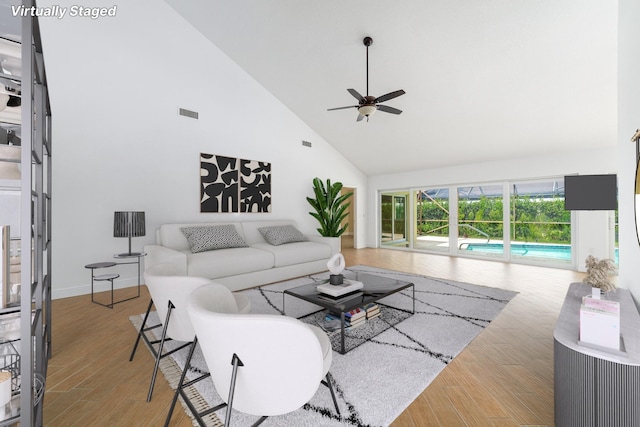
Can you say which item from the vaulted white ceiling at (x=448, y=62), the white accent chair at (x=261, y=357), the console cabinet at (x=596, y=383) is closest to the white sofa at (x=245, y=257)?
the white accent chair at (x=261, y=357)

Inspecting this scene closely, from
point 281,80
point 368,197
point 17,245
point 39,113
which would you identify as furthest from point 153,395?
point 368,197

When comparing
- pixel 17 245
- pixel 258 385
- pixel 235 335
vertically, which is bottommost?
pixel 258 385

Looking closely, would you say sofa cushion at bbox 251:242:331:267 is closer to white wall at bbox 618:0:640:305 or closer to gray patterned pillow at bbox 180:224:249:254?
gray patterned pillow at bbox 180:224:249:254

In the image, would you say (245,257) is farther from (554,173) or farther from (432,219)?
(554,173)

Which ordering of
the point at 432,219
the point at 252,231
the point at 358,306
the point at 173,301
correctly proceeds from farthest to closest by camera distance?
the point at 432,219 → the point at 252,231 → the point at 358,306 → the point at 173,301

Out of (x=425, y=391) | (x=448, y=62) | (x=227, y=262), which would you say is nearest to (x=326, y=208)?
(x=227, y=262)

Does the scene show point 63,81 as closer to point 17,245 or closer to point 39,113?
point 39,113

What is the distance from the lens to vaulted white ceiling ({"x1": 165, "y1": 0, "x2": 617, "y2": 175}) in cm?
304

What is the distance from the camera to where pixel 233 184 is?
4.95 m

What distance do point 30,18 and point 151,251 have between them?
287cm

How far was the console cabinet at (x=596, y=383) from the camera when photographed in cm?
102

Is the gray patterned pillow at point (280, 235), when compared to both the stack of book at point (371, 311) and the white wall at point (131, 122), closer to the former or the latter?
the white wall at point (131, 122)

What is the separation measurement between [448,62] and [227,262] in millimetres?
3974

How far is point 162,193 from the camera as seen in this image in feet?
13.7
